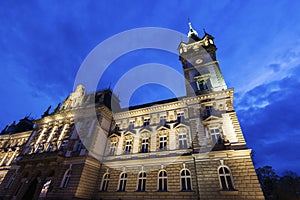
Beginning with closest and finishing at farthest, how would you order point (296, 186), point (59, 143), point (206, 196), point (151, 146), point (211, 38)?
point (206, 196) → point (151, 146) → point (59, 143) → point (211, 38) → point (296, 186)

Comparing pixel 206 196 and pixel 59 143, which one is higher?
pixel 59 143

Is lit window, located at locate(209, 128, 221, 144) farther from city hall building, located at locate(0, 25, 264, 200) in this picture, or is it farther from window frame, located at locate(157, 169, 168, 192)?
window frame, located at locate(157, 169, 168, 192)

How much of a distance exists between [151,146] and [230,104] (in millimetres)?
10609

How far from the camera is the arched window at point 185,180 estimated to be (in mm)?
15344

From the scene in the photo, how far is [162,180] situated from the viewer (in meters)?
16.6

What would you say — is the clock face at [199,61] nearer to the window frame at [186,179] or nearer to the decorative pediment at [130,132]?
the decorative pediment at [130,132]

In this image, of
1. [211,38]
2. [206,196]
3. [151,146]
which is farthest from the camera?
A: [211,38]

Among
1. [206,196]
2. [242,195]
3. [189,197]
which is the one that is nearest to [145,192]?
[189,197]

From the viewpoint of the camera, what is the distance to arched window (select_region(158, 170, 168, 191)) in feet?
53.5

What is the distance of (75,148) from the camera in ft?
68.3

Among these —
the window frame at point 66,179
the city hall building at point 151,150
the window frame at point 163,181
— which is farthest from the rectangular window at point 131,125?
the window frame at point 66,179

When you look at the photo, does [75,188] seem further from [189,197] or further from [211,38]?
[211,38]

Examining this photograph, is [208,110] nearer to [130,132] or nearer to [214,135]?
[214,135]

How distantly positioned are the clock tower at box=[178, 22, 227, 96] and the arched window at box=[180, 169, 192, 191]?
9329mm
